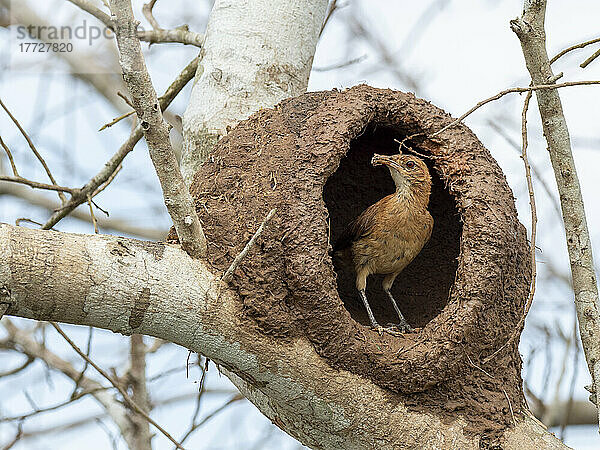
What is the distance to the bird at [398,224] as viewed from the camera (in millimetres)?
4277

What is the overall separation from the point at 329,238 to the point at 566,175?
42.8 inches

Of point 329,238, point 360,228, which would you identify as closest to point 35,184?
point 329,238

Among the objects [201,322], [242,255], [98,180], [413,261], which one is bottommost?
[201,322]

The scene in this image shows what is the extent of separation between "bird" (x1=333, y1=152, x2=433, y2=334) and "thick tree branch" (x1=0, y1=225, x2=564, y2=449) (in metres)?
1.06

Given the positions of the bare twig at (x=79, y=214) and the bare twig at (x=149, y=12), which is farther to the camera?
the bare twig at (x=79, y=214)

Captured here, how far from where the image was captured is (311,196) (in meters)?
3.41

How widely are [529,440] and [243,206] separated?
1.60 metres

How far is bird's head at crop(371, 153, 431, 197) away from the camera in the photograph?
4.23m

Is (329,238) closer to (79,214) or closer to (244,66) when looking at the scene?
(244,66)

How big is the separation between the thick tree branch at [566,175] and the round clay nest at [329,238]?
29 centimetres

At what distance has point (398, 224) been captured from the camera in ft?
14.1

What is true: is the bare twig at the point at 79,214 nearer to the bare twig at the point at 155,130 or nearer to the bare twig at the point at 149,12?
the bare twig at the point at 149,12

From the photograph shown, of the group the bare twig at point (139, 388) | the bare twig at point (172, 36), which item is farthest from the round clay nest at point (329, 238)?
the bare twig at point (139, 388)

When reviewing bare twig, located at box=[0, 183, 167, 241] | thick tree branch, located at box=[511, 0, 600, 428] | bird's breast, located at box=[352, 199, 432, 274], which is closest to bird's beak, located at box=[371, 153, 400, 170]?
bird's breast, located at box=[352, 199, 432, 274]
